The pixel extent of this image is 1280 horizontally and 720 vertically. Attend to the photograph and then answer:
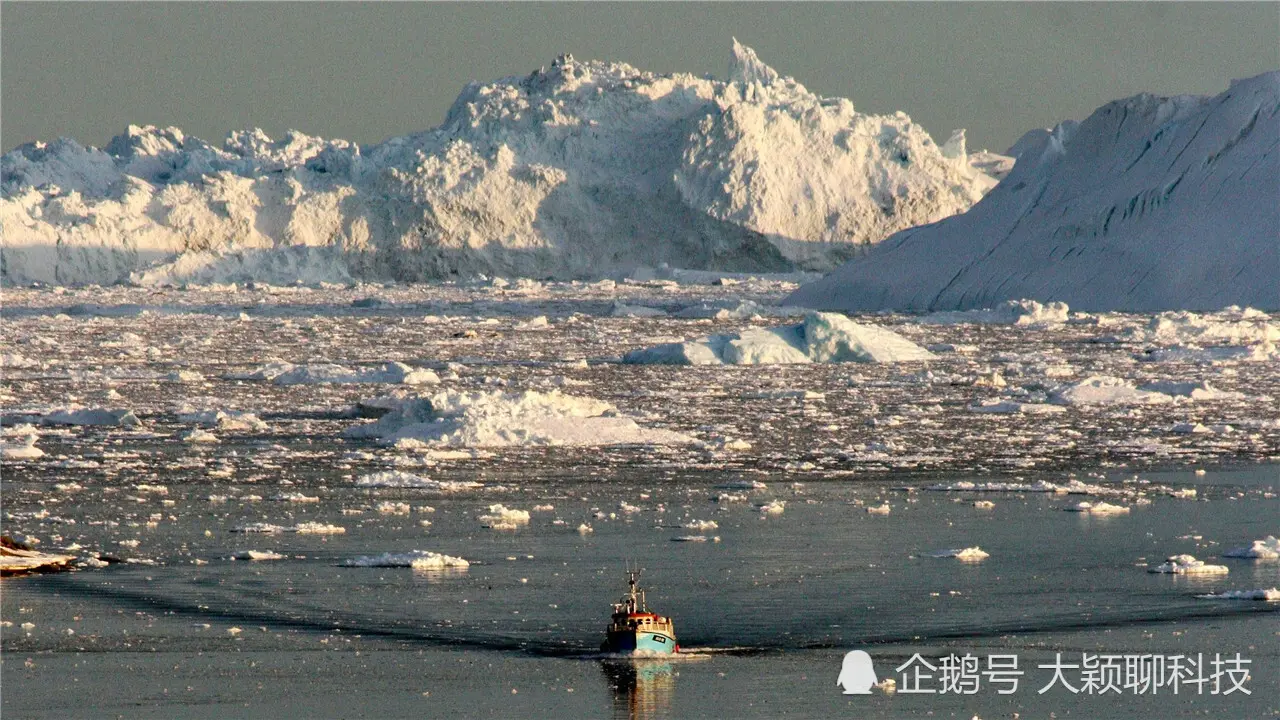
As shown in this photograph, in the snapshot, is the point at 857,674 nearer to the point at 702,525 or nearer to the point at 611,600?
the point at 611,600

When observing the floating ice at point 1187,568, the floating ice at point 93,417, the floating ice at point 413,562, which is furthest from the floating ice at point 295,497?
the floating ice at point 1187,568

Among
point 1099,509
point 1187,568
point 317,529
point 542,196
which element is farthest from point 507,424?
point 542,196

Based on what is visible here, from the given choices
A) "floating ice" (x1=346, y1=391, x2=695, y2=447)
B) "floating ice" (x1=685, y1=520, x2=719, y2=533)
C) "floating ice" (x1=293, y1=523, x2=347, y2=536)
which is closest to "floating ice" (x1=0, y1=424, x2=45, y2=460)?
"floating ice" (x1=346, y1=391, x2=695, y2=447)

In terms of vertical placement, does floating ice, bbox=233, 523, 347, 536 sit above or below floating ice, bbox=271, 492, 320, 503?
below

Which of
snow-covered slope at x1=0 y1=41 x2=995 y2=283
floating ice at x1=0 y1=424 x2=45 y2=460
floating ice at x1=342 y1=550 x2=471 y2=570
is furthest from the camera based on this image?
snow-covered slope at x1=0 y1=41 x2=995 y2=283

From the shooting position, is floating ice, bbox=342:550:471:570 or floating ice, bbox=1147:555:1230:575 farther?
floating ice, bbox=342:550:471:570

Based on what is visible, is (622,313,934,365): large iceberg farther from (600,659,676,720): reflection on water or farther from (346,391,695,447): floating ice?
(600,659,676,720): reflection on water

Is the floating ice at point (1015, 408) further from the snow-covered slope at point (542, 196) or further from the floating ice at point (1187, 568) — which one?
the snow-covered slope at point (542, 196)

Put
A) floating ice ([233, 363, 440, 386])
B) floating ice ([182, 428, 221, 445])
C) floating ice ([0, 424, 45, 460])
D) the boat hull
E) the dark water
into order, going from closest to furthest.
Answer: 1. the dark water
2. the boat hull
3. floating ice ([0, 424, 45, 460])
4. floating ice ([182, 428, 221, 445])
5. floating ice ([233, 363, 440, 386])
